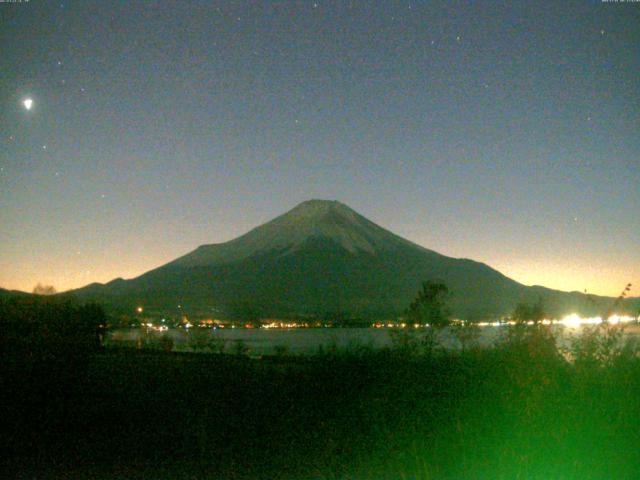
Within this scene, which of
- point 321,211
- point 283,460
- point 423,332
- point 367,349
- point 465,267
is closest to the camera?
point 283,460

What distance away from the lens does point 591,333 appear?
10.5 meters

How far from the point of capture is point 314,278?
131 m

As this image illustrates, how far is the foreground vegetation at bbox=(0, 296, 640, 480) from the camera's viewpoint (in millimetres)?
8211

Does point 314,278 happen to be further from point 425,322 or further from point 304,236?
point 425,322

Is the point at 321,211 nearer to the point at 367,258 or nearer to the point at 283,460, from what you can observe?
the point at 367,258

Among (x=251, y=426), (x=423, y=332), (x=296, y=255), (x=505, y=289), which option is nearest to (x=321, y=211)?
(x=296, y=255)

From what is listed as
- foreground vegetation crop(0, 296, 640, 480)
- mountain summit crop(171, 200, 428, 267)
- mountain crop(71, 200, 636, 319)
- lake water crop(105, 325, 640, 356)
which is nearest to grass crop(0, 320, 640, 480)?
foreground vegetation crop(0, 296, 640, 480)

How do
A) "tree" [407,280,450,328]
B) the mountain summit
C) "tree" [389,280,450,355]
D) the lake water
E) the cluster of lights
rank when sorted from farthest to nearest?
the mountain summit, the cluster of lights, "tree" [407,280,450,328], "tree" [389,280,450,355], the lake water

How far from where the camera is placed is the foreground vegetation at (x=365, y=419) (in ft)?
26.9

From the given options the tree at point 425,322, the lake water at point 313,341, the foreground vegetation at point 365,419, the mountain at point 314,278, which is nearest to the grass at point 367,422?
the foreground vegetation at point 365,419

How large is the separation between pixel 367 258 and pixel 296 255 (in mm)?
13949

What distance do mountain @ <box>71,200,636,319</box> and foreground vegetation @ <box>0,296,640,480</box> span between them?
297 feet

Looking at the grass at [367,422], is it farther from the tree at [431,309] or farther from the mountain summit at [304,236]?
the mountain summit at [304,236]

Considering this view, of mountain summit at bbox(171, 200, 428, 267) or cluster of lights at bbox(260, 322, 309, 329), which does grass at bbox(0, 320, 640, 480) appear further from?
mountain summit at bbox(171, 200, 428, 267)
